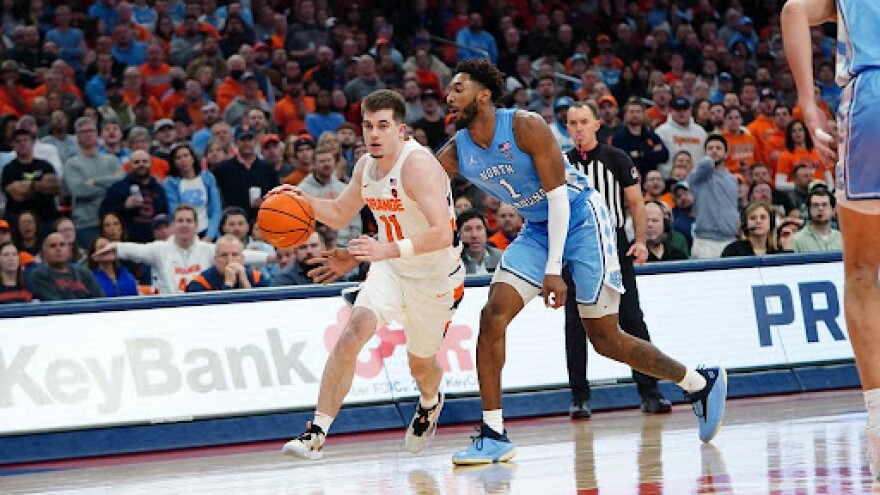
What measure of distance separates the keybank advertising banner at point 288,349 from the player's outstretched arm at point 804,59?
6.03m

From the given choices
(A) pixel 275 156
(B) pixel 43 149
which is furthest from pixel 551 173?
(B) pixel 43 149

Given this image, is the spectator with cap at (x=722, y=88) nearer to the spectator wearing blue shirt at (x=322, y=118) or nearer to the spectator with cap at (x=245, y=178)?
the spectator wearing blue shirt at (x=322, y=118)

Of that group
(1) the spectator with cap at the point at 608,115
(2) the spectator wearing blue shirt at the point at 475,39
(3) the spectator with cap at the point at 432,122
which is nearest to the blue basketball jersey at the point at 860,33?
(1) the spectator with cap at the point at 608,115

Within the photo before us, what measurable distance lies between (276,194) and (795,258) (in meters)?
6.26

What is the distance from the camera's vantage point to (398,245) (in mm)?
8414

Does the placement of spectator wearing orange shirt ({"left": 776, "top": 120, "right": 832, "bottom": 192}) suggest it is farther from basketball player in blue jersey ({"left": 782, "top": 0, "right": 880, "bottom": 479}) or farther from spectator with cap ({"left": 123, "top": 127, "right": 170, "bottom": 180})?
basketball player in blue jersey ({"left": 782, "top": 0, "right": 880, "bottom": 479})

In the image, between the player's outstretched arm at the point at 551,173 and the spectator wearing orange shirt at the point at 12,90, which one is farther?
the spectator wearing orange shirt at the point at 12,90

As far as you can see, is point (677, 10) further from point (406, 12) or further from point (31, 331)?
point (31, 331)

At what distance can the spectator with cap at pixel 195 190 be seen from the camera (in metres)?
15.0

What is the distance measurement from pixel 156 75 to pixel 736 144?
23.1 ft

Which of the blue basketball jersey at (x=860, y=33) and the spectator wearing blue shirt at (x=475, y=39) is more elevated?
the blue basketball jersey at (x=860, y=33)

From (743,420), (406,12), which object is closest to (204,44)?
(406,12)

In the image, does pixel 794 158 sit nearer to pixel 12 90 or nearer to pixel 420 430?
pixel 12 90

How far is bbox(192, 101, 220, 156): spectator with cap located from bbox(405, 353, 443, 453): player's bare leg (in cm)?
744
